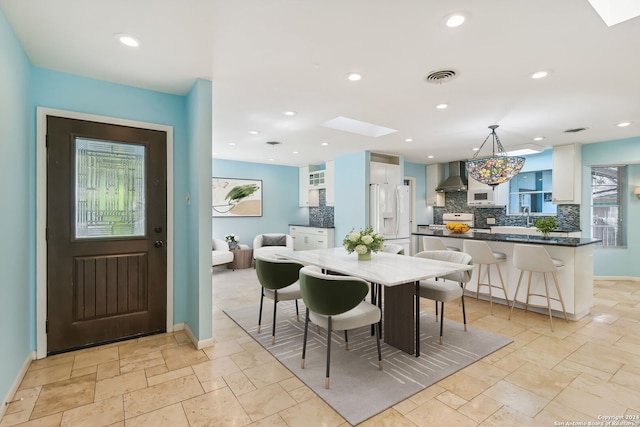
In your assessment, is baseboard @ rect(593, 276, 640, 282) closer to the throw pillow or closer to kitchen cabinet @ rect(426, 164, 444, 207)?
kitchen cabinet @ rect(426, 164, 444, 207)

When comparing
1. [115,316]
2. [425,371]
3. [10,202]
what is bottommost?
[425,371]

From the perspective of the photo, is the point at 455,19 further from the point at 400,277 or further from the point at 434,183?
the point at 434,183

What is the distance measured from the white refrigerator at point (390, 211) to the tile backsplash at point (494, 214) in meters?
1.91

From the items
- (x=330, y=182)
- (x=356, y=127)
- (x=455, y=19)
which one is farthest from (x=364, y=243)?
(x=330, y=182)

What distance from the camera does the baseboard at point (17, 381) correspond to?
74.9 inches

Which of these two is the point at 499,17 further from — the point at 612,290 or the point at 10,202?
the point at 612,290

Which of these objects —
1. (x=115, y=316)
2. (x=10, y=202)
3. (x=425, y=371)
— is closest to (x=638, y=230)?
(x=425, y=371)

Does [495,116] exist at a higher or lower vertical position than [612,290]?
higher

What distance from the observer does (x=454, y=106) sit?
11.4ft

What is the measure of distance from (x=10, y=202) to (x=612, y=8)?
4075mm

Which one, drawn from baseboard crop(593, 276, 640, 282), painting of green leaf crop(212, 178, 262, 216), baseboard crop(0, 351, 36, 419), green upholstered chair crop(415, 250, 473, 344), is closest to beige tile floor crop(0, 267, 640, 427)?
baseboard crop(0, 351, 36, 419)

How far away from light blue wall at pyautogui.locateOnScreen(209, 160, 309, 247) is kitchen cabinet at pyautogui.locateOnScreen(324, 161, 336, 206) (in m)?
1.23

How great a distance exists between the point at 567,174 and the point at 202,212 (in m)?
6.03

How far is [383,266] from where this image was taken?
277 centimetres
